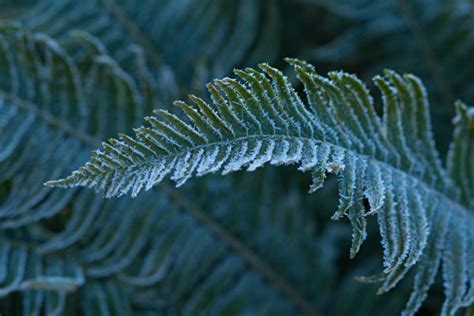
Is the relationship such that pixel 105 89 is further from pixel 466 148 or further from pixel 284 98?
pixel 466 148

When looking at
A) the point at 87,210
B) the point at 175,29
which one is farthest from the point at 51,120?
the point at 175,29

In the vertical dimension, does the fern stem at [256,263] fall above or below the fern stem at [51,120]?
below

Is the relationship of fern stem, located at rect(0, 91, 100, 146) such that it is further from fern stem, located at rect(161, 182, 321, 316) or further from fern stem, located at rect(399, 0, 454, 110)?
fern stem, located at rect(399, 0, 454, 110)

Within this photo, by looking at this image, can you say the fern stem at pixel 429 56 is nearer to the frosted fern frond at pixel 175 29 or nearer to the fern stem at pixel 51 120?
the frosted fern frond at pixel 175 29

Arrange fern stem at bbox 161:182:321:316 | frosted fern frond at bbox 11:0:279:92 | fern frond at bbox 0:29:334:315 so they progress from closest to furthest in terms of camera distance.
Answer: fern frond at bbox 0:29:334:315, fern stem at bbox 161:182:321:316, frosted fern frond at bbox 11:0:279:92

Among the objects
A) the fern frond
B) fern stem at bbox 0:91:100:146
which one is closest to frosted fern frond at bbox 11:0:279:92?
the fern frond

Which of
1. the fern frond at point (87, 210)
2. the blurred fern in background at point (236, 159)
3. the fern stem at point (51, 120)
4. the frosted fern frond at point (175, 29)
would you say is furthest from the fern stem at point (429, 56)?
the fern stem at point (51, 120)
